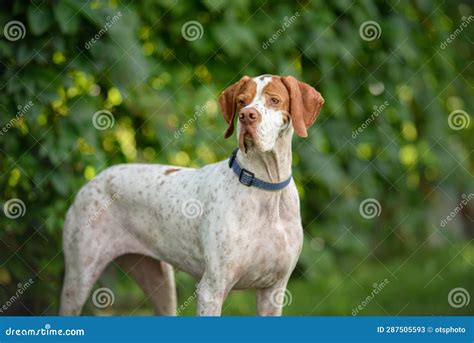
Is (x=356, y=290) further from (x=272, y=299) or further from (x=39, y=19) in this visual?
(x=39, y=19)

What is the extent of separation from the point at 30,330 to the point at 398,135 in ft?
11.2

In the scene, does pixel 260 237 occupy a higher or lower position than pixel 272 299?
higher

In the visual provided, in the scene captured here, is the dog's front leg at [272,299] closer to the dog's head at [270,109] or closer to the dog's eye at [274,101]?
the dog's head at [270,109]

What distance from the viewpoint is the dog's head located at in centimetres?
327

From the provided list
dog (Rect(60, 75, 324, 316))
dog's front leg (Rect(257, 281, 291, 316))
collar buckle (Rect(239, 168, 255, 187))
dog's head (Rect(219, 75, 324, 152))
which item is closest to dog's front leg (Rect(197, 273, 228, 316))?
dog (Rect(60, 75, 324, 316))

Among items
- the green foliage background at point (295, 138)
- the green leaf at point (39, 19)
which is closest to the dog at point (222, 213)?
the green foliage background at point (295, 138)

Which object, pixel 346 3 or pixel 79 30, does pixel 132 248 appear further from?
pixel 346 3

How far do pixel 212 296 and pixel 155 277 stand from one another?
92 cm

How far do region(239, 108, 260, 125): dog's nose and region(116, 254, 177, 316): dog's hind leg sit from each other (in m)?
1.39

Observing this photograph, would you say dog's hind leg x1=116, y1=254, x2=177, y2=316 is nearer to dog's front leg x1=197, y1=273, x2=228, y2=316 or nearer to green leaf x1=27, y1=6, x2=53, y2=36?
dog's front leg x1=197, y1=273, x2=228, y2=316

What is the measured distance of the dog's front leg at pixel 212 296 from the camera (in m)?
3.54

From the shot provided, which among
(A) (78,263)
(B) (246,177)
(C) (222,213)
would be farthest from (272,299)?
(A) (78,263)

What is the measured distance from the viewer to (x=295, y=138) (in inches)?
223

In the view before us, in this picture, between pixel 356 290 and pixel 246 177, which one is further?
pixel 356 290
